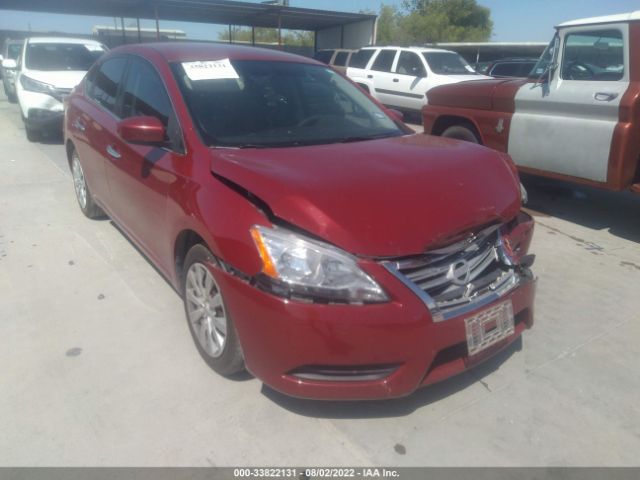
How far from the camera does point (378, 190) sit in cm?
230

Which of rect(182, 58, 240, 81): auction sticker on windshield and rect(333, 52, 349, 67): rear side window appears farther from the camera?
rect(333, 52, 349, 67): rear side window

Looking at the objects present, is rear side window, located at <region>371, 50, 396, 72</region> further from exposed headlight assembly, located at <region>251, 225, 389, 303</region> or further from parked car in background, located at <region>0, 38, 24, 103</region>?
exposed headlight assembly, located at <region>251, 225, 389, 303</region>

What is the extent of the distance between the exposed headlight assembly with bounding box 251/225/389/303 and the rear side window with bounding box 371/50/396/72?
449 inches

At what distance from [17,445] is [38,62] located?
8.80 metres

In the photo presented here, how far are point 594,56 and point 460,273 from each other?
3.76 m

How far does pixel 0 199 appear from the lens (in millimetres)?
5504

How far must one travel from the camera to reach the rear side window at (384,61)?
1257cm

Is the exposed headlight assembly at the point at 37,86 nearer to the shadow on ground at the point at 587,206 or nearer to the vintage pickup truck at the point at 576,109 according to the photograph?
the vintage pickup truck at the point at 576,109

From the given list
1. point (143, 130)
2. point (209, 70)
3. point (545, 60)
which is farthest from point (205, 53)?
point (545, 60)

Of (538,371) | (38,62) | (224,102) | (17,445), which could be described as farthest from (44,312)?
(38,62)

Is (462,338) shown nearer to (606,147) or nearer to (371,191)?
(371,191)

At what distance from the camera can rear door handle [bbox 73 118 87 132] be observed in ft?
14.3

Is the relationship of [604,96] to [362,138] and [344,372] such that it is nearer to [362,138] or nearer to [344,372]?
[362,138]

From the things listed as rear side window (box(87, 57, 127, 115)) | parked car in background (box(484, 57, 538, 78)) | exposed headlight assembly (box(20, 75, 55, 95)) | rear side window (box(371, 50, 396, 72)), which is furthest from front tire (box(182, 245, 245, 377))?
parked car in background (box(484, 57, 538, 78))
